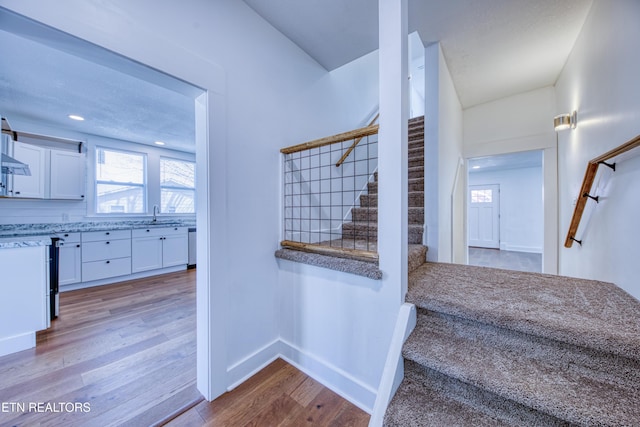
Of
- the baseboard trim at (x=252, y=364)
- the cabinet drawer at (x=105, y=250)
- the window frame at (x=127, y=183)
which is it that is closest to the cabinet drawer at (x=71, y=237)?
the cabinet drawer at (x=105, y=250)

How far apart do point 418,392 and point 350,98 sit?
275 centimetres

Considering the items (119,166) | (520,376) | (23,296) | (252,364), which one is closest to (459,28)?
(520,376)

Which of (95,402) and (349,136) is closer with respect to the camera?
(95,402)

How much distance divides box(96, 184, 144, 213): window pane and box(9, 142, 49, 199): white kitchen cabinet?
0.67 m

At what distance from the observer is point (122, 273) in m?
3.77

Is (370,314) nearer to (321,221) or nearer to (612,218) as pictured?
(321,221)

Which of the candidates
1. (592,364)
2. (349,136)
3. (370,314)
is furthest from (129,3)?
(592,364)

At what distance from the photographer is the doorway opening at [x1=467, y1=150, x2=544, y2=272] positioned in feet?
20.1

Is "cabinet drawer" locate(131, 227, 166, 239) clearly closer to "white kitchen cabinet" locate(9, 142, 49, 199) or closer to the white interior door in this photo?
"white kitchen cabinet" locate(9, 142, 49, 199)

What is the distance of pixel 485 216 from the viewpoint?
7070mm

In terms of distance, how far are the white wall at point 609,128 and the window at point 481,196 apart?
5039 mm

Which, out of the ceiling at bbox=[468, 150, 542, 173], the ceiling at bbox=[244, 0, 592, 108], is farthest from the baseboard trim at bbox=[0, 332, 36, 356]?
the ceiling at bbox=[468, 150, 542, 173]

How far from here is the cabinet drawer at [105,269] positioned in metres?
3.45

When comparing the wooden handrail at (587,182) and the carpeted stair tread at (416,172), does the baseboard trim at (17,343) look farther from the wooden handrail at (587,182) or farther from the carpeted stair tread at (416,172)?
the wooden handrail at (587,182)
